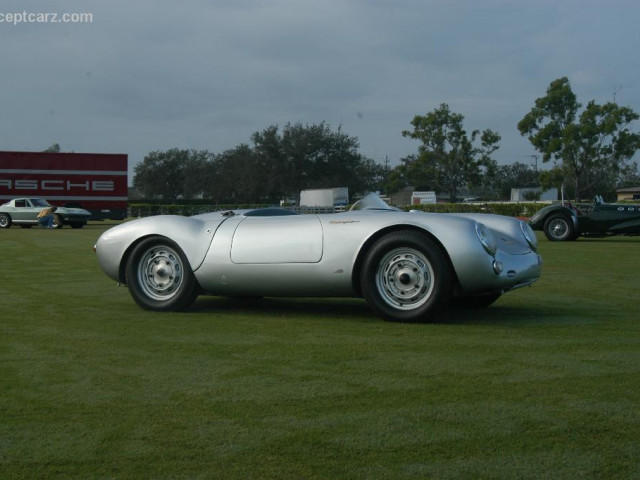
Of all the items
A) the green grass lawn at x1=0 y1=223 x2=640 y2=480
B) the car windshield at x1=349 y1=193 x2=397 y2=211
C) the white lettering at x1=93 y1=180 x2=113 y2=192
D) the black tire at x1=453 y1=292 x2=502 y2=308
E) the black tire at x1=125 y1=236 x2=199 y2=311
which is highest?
the white lettering at x1=93 y1=180 x2=113 y2=192

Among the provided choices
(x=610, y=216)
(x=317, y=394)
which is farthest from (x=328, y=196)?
(x=317, y=394)

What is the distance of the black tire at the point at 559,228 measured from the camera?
19.5m

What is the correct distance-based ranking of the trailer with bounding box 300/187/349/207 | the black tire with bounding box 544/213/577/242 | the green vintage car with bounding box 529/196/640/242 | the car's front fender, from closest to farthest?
the car's front fender, the green vintage car with bounding box 529/196/640/242, the black tire with bounding box 544/213/577/242, the trailer with bounding box 300/187/349/207

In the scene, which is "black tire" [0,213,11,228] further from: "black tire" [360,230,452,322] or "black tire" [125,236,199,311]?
"black tire" [360,230,452,322]

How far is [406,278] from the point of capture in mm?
6207

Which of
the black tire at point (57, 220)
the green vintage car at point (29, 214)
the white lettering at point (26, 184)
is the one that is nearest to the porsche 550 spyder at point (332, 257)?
the black tire at point (57, 220)

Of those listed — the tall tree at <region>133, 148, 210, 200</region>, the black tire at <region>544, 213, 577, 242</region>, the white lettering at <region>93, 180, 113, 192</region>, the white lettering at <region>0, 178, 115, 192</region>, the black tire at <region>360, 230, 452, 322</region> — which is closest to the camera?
the black tire at <region>360, 230, 452, 322</region>

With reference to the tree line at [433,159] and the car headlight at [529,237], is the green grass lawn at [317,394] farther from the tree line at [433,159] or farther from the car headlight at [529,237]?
the tree line at [433,159]

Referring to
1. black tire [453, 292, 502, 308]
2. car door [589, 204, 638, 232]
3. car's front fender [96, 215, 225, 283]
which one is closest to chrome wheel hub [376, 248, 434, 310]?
black tire [453, 292, 502, 308]

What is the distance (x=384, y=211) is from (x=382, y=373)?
2488 millimetres

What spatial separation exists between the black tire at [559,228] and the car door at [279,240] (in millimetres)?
14133

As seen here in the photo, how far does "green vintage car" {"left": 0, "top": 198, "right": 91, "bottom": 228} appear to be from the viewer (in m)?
33.3

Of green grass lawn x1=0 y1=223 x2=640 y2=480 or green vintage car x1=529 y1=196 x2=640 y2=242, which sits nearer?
green grass lawn x1=0 y1=223 x2=640 y2=480

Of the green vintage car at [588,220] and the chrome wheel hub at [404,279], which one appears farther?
the green vintage car at [588,220]
